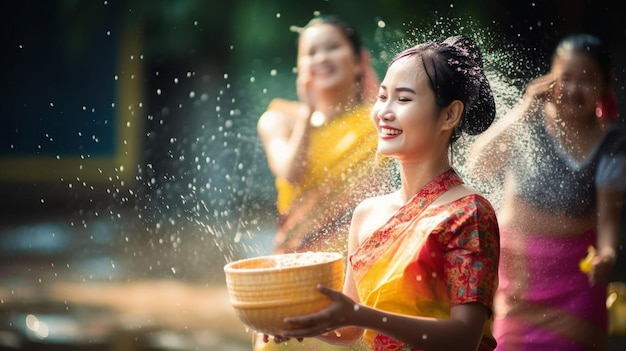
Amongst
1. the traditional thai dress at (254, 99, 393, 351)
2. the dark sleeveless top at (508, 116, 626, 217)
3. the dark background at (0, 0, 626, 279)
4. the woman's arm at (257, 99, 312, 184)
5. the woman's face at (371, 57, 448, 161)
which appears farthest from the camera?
the dark background at (0, 0, 626, 279)

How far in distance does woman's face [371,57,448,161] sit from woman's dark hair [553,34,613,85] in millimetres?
1461

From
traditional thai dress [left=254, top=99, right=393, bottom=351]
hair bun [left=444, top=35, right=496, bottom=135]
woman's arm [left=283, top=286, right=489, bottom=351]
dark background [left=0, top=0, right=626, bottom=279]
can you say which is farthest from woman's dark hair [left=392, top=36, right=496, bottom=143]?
dark background [left=0, top=0, right=626, bottom=279]

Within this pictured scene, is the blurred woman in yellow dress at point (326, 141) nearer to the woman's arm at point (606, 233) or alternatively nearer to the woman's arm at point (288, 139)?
the woman's arm at point (288, 139)

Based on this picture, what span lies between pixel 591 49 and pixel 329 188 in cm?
116

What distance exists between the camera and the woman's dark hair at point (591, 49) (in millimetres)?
3355

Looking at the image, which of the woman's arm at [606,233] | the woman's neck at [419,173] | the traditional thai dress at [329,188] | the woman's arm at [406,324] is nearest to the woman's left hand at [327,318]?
the woman's arm at [406,324]

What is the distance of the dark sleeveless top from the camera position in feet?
10.9

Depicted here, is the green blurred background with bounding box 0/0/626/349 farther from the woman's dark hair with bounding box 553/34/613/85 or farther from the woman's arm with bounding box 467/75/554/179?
the woman's arm with bounding box 467/75/554/179

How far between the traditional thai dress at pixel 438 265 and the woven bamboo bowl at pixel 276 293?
18 centimetres

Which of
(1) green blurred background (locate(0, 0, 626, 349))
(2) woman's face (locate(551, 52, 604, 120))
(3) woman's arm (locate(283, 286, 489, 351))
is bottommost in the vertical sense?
(3) woman's arm (locate(283, 286, 489, 351))

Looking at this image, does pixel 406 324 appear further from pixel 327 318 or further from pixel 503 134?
pixel 503 134

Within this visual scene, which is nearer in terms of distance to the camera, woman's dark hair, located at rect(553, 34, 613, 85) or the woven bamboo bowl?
the woven bamboo bowl

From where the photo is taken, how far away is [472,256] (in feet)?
6.26

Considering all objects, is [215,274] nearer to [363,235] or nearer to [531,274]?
[531,274]
